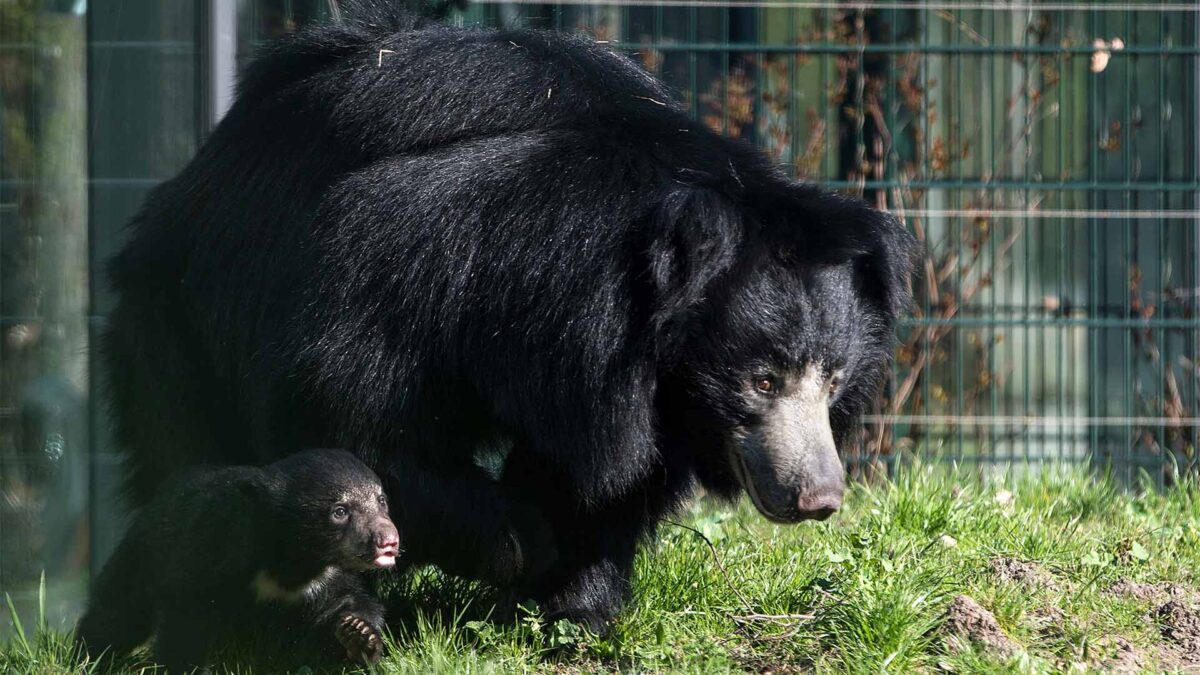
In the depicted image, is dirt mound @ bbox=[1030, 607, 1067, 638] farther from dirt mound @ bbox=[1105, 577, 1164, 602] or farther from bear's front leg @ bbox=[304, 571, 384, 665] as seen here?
bear's front leg @ bbox=[304, 571, 384, 665]

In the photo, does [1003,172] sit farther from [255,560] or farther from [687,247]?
[255,560]

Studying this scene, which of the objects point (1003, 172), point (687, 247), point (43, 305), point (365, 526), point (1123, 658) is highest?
point (1003, 172)

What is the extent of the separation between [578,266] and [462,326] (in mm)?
353

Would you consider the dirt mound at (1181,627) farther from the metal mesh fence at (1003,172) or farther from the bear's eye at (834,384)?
the metal mesh fence at (1003,172)

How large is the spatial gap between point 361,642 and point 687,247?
4.42 feet

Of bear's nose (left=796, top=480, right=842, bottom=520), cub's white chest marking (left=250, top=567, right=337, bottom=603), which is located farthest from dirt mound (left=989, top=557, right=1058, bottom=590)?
cub's white chest marking (left=250, top=567, right=337, bottom=603)

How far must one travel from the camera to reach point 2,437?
192 inches

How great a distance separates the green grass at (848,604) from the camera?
3.92m

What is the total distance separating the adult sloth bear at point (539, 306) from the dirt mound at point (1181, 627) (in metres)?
1.02

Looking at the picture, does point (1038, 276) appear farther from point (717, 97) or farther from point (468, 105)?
point (468, 105)

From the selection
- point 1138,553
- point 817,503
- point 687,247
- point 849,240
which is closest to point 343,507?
point 687,247

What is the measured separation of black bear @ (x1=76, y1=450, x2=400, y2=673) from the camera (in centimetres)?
396

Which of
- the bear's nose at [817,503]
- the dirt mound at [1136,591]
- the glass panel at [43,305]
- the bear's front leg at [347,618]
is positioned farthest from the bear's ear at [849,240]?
the glass panel at [43,305]

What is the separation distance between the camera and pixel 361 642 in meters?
4.02
